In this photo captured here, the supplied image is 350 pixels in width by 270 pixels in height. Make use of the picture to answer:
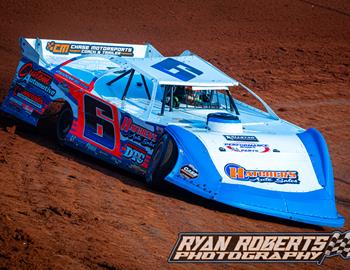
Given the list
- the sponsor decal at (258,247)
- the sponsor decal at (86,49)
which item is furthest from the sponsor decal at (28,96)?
the sponsor decal at (258,247)

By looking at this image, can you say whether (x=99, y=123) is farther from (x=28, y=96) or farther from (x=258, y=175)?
(x=258, y=175)

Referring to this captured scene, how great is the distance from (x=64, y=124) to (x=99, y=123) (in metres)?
0.90

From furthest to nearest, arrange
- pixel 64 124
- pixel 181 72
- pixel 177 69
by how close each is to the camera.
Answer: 1. pixel 64 124
2. pixel 177 69
3. pixel 181 72

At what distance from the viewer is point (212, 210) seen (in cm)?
992

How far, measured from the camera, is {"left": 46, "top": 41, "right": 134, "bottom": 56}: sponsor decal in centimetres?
1332

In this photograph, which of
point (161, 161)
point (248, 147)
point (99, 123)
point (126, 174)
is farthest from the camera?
point (99, 123)

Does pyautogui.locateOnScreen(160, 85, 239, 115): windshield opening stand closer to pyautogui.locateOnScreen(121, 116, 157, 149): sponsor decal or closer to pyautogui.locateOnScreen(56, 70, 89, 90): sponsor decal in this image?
pyautogui.locateOnScreen(121, 116, 157, 149): sponsor decal

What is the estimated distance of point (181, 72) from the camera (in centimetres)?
1169

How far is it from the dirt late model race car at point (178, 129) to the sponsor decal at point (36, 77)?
0.7 inches

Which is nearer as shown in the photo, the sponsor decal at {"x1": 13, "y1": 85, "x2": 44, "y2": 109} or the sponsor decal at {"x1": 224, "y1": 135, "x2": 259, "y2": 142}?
the sponsor decal at {"x1": 224, "y1": 135, "x2": 259, "y2": 142}

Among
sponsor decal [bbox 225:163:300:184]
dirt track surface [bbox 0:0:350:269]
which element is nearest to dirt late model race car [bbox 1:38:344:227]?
sponsor decal [bbox 225:163:300:184]

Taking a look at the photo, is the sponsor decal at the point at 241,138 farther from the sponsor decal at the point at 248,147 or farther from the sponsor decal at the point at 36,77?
the sponsor decal at the point at 36,77

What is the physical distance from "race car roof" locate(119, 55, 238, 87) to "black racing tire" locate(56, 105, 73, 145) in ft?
3.99

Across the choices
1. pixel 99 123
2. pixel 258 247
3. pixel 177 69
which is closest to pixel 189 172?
pixel 258 247
